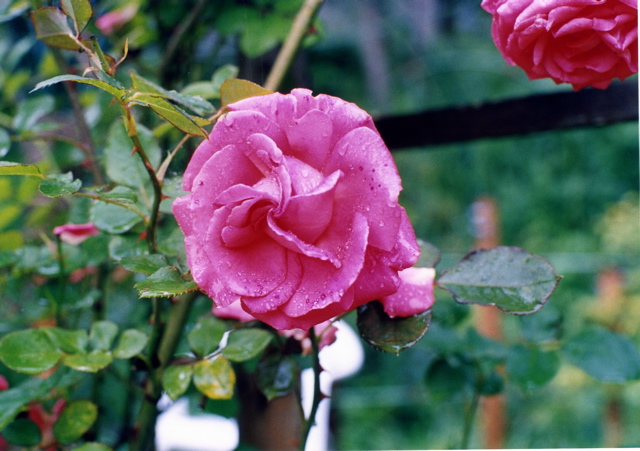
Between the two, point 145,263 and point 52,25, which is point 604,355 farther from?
point 52,25

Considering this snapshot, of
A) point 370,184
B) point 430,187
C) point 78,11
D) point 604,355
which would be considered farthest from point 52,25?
point 430,187

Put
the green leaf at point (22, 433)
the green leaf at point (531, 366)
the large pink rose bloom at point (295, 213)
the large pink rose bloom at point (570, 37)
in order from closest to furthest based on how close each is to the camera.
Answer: the large pink rose bloom at point (295, 213), the large pink rose bloom at point (570, 37), the green leaf at point (22, 433), the green leaf at point (531, 366)

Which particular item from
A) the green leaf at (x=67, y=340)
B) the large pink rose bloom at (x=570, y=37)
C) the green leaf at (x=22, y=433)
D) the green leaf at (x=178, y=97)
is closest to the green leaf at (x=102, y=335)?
the green leaf at (x=67, y=340)

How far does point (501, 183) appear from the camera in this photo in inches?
117

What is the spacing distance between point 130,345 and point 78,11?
245 millimetres

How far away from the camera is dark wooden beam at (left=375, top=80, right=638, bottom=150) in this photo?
0.63 m

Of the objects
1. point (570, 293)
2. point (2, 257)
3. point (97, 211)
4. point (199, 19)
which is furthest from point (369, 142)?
point (570, 293)

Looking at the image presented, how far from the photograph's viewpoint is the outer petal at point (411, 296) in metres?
0.36

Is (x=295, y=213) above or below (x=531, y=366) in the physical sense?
above

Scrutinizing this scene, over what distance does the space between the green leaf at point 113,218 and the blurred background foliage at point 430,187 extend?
18 millimetres

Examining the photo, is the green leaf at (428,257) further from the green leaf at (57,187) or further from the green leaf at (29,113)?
the green leaf at (29,113)

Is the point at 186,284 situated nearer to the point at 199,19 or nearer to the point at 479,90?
the point at 199,19

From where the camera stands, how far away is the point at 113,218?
0.44 metres

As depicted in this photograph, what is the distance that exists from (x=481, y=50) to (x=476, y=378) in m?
2.66
